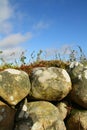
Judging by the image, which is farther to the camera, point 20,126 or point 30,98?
point 30,98

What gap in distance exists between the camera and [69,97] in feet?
19.3

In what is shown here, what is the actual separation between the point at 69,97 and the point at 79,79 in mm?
430

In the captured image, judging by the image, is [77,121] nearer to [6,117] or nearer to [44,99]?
[44,99]

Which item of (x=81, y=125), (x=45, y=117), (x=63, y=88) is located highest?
(x=63, y=88)

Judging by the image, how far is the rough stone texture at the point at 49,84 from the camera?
5.37 m

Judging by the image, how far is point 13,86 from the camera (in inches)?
199

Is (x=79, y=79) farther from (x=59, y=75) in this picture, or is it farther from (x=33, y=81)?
(x=33, y=81)

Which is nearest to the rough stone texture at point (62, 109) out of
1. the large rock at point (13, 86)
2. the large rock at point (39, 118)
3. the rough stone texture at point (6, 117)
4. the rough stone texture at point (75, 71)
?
the large rock at point (39, 118)

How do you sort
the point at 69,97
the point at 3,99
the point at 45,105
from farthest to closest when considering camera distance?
1. the point at 69,97
2. the point at 45,105
3. the point at 3,99

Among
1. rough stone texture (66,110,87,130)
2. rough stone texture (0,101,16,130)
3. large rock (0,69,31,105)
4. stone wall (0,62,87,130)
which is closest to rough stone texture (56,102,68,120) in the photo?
stone wall (0,62,87,130)

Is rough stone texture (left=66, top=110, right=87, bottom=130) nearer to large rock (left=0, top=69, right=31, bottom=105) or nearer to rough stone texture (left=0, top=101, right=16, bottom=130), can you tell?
large rock (left=0, top=69, right=31, bottom=105)

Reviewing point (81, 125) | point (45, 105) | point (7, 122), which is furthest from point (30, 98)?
point (81, 125)


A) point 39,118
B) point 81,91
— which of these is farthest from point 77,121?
point 39,118

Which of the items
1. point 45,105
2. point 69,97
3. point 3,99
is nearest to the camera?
point 3,99
